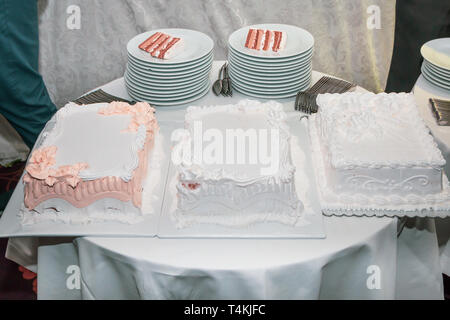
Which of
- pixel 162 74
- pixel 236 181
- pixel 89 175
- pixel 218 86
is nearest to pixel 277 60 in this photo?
pixel 218 86

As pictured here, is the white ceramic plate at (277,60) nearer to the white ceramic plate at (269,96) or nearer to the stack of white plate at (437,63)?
the white ceramic plate at (269,96)

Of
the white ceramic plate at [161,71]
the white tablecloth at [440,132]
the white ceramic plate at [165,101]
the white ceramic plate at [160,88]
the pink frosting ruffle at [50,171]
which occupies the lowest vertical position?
the white tablecloth at [440,132]

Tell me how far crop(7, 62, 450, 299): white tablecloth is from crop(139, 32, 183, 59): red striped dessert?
1.11 meters

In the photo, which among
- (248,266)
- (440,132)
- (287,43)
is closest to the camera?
(248,266)

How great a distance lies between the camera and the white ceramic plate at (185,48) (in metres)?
2.28

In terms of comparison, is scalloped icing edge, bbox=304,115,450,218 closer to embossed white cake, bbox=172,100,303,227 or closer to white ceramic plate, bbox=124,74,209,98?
embossed white cake, bbox=172,100,303,227

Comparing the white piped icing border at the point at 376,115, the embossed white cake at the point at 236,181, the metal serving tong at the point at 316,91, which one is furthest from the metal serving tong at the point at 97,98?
the white piped icing border at the point at 376,115

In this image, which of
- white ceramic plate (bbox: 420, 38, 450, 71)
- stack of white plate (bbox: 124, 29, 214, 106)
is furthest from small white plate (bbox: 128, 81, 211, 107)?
white ceramic plate (bbox: 420, 38, 450, 71)

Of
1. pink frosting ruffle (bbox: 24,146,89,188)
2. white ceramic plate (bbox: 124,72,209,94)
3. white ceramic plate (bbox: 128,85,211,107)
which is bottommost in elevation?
white ceramic plate (bbox: 128,85,211,107)

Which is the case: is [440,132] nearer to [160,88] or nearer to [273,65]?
[273,65]

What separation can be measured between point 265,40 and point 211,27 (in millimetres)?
1027

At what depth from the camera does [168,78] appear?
88.6 inches

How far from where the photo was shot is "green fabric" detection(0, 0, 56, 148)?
2.63 metres

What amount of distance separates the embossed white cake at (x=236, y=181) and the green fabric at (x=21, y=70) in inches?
59.2
